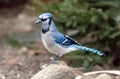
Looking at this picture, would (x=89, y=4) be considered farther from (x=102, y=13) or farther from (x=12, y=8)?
(x=12, y=8)

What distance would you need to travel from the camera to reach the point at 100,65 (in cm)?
549

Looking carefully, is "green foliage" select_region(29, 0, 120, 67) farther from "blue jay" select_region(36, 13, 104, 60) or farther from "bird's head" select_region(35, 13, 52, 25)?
"bird's head" select_region(35, 13, 52, 25)

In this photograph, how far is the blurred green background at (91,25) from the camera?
5.34 metres

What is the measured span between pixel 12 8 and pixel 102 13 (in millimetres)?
3653

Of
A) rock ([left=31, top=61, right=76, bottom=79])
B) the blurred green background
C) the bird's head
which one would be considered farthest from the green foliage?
the bird's head

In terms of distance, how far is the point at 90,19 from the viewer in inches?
213

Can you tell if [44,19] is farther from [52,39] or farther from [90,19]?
[90,19]

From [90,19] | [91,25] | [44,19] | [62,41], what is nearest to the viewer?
[44,19]

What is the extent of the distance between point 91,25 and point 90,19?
0.49 ft

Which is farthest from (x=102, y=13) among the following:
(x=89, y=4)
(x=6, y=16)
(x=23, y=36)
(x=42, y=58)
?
(x=6, y=16)

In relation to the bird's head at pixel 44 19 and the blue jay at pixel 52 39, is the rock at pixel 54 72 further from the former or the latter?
the bird's head at pixel 44 19

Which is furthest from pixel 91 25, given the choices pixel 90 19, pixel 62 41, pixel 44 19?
pixel 44 19

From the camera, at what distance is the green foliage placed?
534 centimetres

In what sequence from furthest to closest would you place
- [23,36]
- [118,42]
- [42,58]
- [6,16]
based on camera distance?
1. [6,16]
2. [23,36]
3. [42,58]
4. [118,42]
